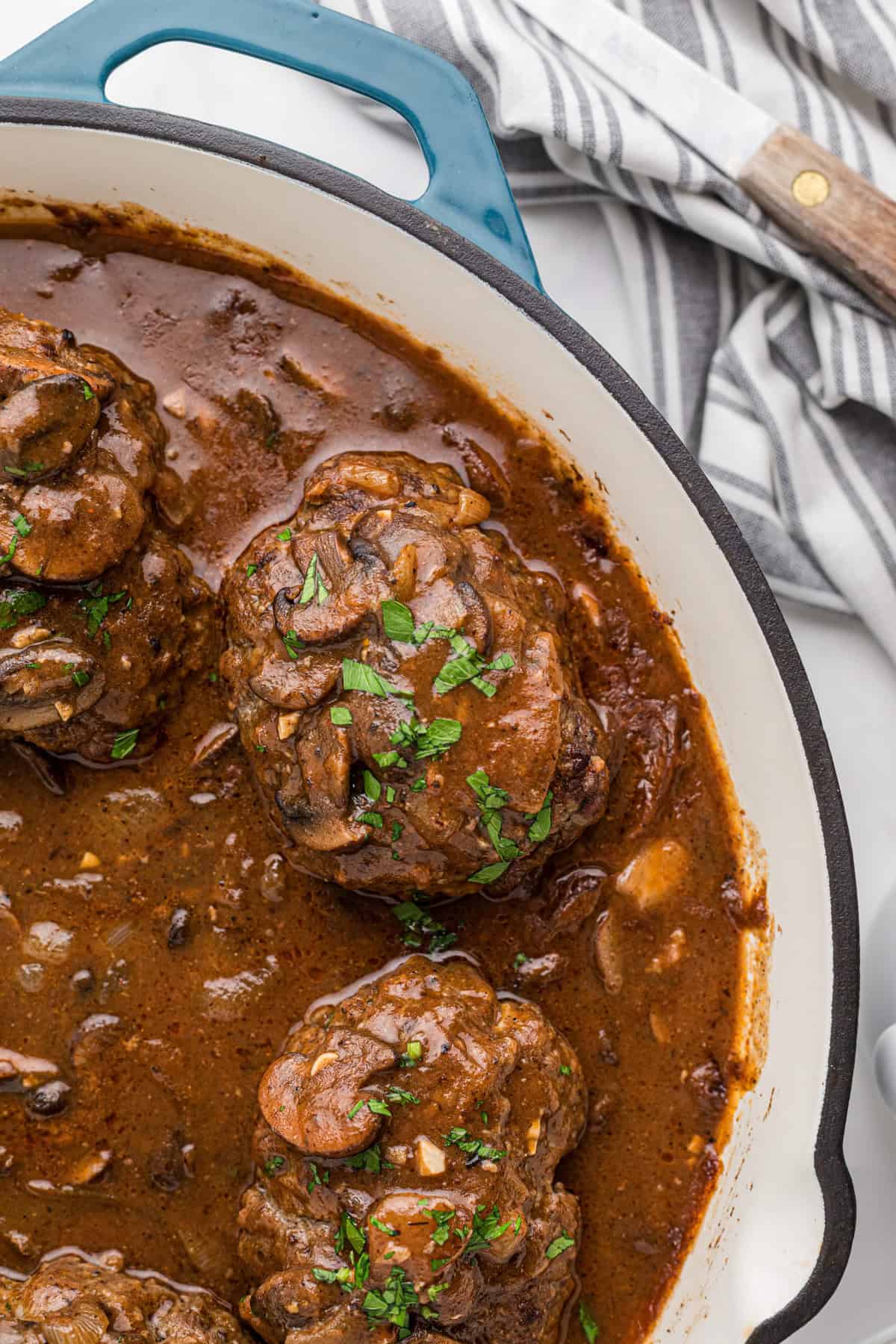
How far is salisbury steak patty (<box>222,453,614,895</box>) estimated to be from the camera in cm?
318

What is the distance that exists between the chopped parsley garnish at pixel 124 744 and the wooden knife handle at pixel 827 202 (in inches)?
99.9

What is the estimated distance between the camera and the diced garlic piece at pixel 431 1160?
10.6 feet

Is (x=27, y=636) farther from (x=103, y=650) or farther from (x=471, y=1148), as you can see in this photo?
(x=471, y=1148)

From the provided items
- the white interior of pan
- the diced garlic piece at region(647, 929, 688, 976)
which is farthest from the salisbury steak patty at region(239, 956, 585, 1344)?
the white interior of pan

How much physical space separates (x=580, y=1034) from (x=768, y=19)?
3307 millimetres

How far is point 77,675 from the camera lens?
3.31 m

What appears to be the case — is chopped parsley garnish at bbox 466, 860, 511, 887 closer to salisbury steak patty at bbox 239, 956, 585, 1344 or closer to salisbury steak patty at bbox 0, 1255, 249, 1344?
salisbury steak patty at bbox 239, 956, 585, 1344

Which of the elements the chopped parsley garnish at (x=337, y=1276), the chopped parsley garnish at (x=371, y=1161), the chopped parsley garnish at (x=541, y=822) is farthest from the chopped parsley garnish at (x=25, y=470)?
the chopped parsley garnish at (x=337, y=1276)

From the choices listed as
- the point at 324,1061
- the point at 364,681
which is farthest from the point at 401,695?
the point at 324,1061

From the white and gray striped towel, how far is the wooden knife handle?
85 mm

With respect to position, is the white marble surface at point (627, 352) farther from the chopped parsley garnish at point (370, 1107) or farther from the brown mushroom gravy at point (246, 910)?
the chopped parsley garnish at point (370, 1107)

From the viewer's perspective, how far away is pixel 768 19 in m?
4.11

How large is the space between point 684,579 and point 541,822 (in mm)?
888

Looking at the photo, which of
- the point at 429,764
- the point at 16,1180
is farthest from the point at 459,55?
the point at 16,1180
